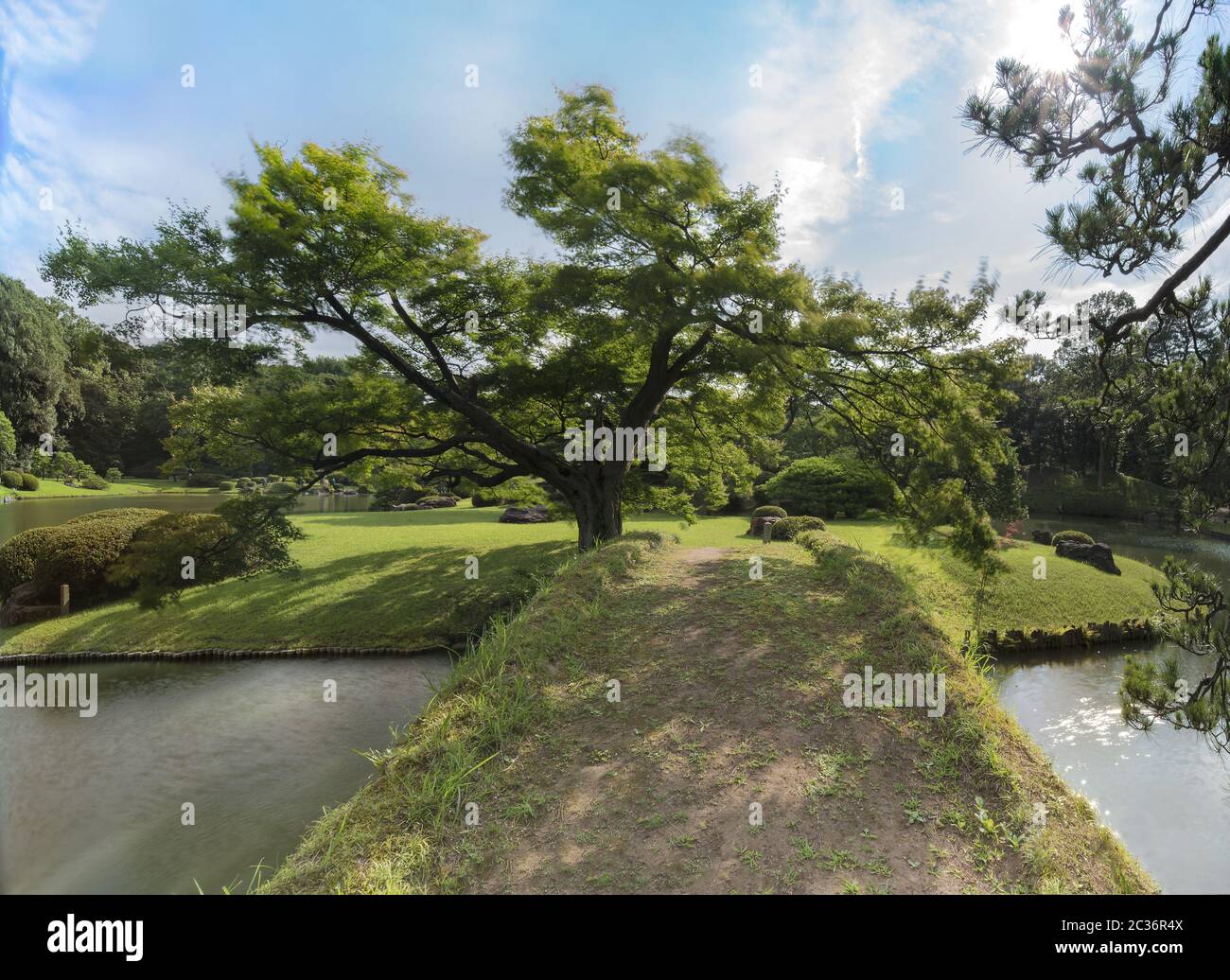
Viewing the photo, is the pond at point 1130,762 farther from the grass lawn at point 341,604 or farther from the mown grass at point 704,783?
the grass lawn at point 341,604

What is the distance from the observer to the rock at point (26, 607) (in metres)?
11.0

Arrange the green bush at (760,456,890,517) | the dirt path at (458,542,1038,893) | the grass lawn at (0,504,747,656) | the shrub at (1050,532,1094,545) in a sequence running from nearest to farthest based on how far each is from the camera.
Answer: the dirt path at (458,542,1038,893)
the grass lawn at (0,504,747,656)
the shrub at (1050,532,1094,545)
the green bush at (760,456,890,517)

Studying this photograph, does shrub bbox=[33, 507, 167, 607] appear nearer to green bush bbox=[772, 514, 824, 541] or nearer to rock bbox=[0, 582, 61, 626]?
rock bbox=[0, 582, 61, 626]

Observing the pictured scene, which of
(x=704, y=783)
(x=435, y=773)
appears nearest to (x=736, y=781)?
(x=704, y=783)

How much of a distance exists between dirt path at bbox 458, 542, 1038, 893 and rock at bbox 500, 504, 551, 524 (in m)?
17.5

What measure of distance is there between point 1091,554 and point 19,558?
24.8 meters

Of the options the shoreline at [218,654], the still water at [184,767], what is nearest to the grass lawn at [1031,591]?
the shoreline at [218,654]

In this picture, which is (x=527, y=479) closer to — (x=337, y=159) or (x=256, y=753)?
(x=337, y=159)

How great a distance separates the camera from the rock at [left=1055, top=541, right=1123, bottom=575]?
14828mm

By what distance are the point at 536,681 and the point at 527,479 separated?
44.2 ft

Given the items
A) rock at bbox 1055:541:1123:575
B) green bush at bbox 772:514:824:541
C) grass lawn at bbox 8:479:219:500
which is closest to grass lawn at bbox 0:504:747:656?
green bush at bbox 772:514:824:541
